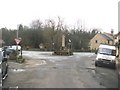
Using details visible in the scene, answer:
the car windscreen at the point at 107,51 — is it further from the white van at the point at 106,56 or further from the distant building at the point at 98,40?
the distant building at the point at 98,40

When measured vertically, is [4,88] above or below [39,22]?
below

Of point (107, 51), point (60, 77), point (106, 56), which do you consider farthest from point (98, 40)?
point (60, 77)

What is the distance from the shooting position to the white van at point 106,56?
29.0 meters

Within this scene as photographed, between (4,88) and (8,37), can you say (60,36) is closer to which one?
(8,37)

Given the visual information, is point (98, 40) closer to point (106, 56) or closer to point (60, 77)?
point (106, 56)

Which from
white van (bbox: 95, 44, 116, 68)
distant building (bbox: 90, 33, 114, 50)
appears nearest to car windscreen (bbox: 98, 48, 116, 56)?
white van (bbox: 95, 44, 116, 68)

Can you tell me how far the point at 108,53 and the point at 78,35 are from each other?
7108 centimetres

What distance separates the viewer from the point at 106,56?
29.3 metres

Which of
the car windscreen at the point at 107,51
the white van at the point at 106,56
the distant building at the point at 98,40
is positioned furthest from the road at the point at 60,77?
the distant building at the point at 98,40

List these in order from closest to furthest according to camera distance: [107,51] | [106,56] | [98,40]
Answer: [106,56]
[107,51]
[98,40]

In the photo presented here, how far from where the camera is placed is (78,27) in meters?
112

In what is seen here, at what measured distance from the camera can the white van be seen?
29.0 m

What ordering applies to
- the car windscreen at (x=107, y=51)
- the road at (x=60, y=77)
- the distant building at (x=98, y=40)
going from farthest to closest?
1. the distant building at (x=98, y=40)
2. the car windscreen at (x=107, y=51)
3. the road at (x=60, y=77)

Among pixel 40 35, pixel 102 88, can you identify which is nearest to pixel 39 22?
pixel 40 35
